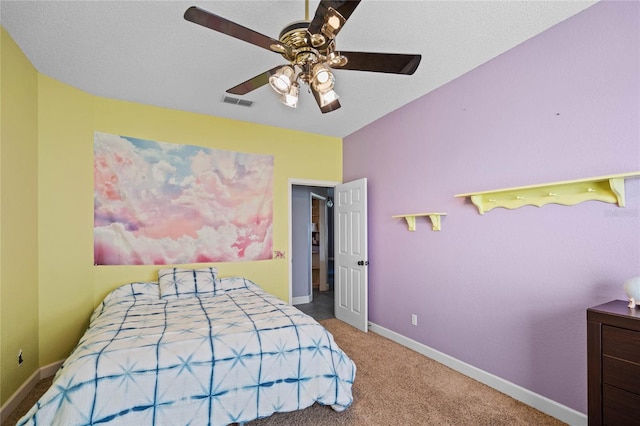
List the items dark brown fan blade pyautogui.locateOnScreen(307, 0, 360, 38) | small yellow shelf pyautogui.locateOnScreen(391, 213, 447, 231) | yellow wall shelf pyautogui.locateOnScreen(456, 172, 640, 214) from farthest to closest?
small yellow shelf pyautogui.locateOnScreen(391, 213, 447, 231) → yellow wall shelf pyautogui.locateOnScreen(456, 172, 640, 214) → dark brown fan blade pyautogui.locateOnScreen(307, 0, 360, 38)

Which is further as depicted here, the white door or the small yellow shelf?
the white door

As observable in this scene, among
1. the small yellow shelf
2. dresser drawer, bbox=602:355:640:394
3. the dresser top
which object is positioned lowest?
dresser drawer, bbox=602:355:640:394

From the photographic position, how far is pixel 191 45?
7.73ft

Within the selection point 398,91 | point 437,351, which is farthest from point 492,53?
point 437,351

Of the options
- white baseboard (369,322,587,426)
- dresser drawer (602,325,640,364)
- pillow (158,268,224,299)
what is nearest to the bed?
pillow (158,268,224,299)

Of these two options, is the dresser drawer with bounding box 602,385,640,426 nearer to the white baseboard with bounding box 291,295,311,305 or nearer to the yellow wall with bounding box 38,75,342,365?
the yellow wall with bounding box 38,75,342,365

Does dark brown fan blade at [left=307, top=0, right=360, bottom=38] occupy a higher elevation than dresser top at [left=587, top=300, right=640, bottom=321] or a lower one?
higher

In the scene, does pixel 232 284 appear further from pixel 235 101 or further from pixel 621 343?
pixel 621 343

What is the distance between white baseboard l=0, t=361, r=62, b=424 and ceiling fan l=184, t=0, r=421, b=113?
2897 mm

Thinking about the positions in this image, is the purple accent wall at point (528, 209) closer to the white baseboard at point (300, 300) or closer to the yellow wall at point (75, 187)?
the white baseboard at point (300, 300)

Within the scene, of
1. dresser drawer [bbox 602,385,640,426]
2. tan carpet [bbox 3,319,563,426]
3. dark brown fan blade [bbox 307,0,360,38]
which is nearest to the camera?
dark brown fan blade [bbox 307,0,360,38]

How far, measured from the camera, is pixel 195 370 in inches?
72.8

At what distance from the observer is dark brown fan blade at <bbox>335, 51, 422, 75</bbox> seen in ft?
5.45

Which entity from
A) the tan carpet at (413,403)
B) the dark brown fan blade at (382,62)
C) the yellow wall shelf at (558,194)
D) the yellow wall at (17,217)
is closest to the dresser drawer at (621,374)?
the tan carpet at (413,403)
